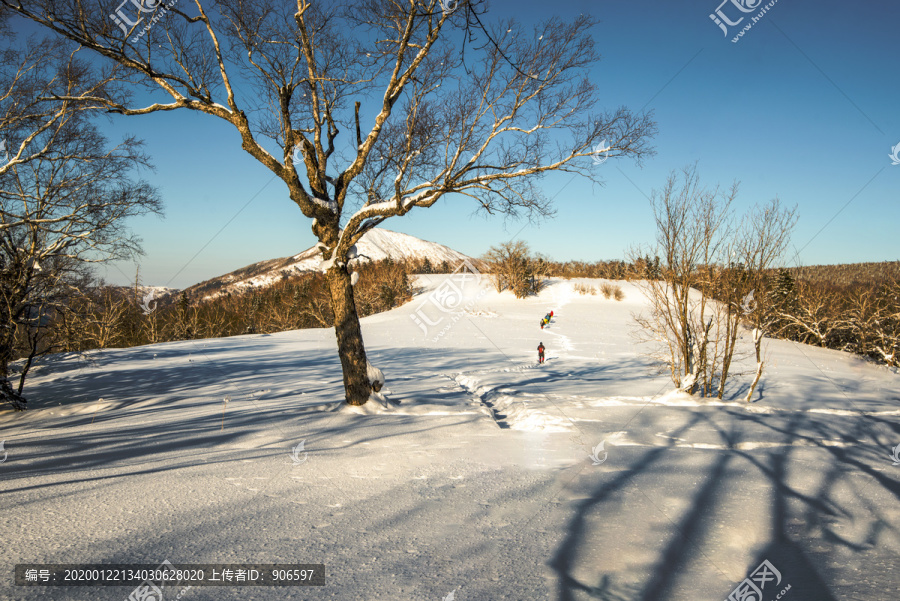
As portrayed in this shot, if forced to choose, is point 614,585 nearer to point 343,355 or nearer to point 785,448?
point 785,448

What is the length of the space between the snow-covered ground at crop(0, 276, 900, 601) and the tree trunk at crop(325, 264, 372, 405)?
0.34 m

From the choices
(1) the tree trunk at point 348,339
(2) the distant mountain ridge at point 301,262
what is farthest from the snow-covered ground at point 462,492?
(2) the distant mountain ridge at point 301,262

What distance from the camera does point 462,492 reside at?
126 inches

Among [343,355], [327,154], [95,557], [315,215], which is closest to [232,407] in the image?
[343,355]

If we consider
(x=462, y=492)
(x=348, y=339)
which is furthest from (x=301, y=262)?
(x=462, y=492)

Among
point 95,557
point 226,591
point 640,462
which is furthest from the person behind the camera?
point 640,462

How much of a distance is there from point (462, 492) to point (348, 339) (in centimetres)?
340

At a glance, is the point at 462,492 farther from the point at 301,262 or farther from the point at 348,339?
the point at 301,262

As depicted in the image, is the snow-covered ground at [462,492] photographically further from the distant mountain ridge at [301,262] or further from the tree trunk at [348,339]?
the distant mountain ridge at [301,262]

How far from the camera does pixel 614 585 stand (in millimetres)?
2074

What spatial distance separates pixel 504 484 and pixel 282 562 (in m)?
1.83

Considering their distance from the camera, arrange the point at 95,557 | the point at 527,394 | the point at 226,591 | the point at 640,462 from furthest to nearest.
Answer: the point at 527,394 → the point at 640,462 → the point at 95,557 → the point at 226,591

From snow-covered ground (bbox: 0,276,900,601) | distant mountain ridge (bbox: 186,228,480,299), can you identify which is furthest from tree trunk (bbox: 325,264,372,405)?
distant mountain ridge (bbox: 186,228,480,299)

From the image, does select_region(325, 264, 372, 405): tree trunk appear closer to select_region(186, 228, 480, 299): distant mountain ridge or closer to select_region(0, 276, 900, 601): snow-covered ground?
select_region(0, 276, 900, 601): snow-covered ground
